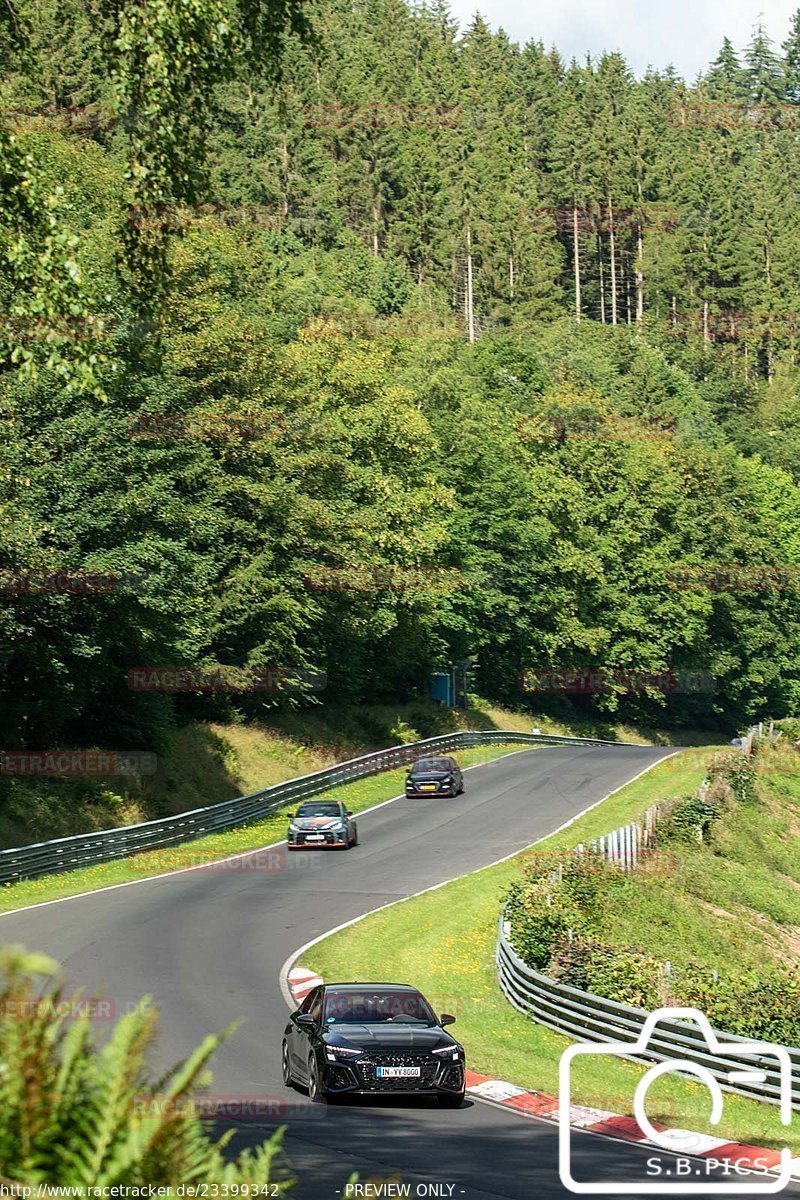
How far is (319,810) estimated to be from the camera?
4456cm

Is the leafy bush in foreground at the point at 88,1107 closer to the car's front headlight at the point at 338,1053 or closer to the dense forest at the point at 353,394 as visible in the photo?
the dense forest at the point at 353,394

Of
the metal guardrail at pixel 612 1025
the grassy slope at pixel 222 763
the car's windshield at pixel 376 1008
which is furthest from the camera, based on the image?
the grassy slope at pixel 222 763

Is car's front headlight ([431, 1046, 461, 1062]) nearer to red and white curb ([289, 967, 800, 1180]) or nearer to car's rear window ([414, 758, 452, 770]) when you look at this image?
red and white curb ([289, 967, 800, 1180])

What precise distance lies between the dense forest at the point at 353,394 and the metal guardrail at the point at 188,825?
3.92 meters

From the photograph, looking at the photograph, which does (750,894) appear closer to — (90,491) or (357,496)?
(90,491)

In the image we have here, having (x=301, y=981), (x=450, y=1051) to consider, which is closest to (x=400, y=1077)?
(x=450, y=1051)

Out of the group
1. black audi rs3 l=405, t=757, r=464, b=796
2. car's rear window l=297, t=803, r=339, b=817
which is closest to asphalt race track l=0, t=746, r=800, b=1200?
black audi rs3 l=405, t=757, r=464, b=796

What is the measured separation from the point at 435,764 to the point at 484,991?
2929 centimetres

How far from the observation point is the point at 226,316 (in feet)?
191

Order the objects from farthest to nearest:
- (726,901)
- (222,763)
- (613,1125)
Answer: (222,763)
(726,901)
(613,1125)

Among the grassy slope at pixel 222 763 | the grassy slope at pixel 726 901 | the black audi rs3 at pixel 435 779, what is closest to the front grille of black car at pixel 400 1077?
Answer: the grassy slope at pixel 726 901

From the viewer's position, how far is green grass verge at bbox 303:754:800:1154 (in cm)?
1792

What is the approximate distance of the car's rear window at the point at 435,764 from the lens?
54.8m

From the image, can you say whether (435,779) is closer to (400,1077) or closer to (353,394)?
(353,394)
